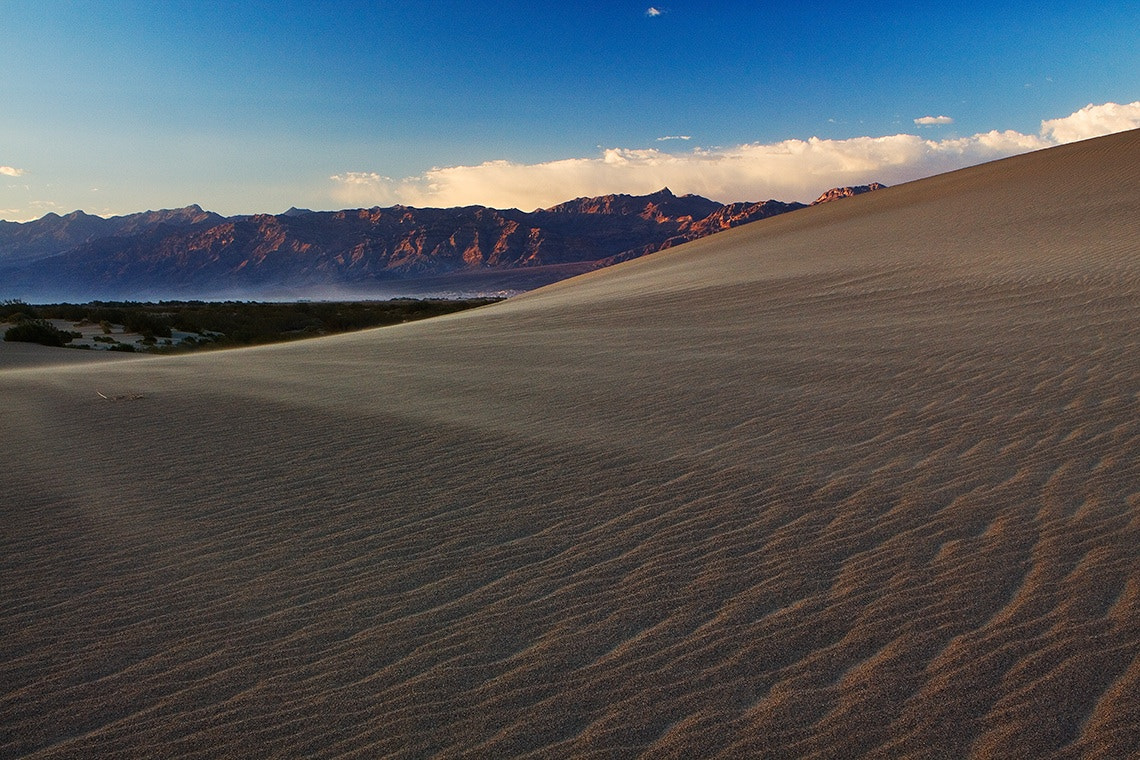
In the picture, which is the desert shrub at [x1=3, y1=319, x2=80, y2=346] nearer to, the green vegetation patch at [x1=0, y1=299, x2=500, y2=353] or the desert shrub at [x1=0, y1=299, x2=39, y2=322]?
the green vegetation patch at [x1=0, y1=299, x2=500, y2=353]

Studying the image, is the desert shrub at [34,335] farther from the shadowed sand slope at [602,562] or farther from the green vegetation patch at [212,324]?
the shadowed sand slope at [602,562]

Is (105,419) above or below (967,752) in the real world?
above

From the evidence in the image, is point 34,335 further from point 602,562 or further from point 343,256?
point 343,256

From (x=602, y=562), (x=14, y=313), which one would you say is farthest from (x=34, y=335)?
(x=602, y=562)

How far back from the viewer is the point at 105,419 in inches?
366

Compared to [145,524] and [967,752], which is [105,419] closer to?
[145,524]

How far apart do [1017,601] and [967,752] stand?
3.94 feet

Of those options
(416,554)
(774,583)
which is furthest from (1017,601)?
(416,554)

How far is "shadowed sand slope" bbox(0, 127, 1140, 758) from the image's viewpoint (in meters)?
3.12

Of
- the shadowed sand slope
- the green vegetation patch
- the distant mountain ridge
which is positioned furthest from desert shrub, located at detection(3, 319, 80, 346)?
the distant mountain ridge

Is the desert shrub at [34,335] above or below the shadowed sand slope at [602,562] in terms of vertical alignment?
above

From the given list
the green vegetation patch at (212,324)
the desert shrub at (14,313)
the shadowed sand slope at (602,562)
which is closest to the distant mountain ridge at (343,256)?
the green vegetation patch at (212,324)

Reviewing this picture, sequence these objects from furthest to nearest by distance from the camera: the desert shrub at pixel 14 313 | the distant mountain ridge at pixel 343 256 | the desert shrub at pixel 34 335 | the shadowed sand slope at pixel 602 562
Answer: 1. the distant mountain ridge at pixel 343 256
2. the desert shrub at pixel 14 313
3. the desert shrub at pixel 34 335
4. the shadowed sand slope at pixel 602 562

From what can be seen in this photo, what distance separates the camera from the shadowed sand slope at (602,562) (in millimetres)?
3121
